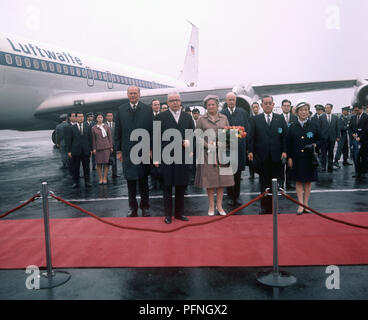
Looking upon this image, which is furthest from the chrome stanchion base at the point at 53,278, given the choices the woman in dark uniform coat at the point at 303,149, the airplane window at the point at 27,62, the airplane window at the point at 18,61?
the airplane window at the point at 27,62

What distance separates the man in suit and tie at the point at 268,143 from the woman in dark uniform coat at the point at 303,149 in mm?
155

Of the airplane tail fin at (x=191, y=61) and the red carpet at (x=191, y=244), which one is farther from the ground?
the airplane tail fin at (x=191, y=61)

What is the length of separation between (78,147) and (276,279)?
231 inches

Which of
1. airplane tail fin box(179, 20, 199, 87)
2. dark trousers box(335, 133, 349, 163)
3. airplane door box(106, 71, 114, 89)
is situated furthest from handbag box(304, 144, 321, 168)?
airplane tail fin box(179, 20, 199, 87)

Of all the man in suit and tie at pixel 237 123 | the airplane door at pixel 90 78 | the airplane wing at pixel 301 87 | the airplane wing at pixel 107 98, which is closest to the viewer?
the man in suit and tie at pixel 237 123

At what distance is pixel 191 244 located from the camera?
149 inches

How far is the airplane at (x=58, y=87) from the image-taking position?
939 cm

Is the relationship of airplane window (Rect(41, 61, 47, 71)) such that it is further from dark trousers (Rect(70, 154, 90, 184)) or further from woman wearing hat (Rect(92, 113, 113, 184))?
dark trousers (Rect(70, 154, 90, 184))

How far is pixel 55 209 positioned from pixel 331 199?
4.77 metres

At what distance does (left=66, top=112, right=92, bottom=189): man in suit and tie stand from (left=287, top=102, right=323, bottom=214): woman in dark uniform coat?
4.72m

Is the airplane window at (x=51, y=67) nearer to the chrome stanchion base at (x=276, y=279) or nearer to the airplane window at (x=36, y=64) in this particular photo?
the airplane window at (x=36, y=64)
